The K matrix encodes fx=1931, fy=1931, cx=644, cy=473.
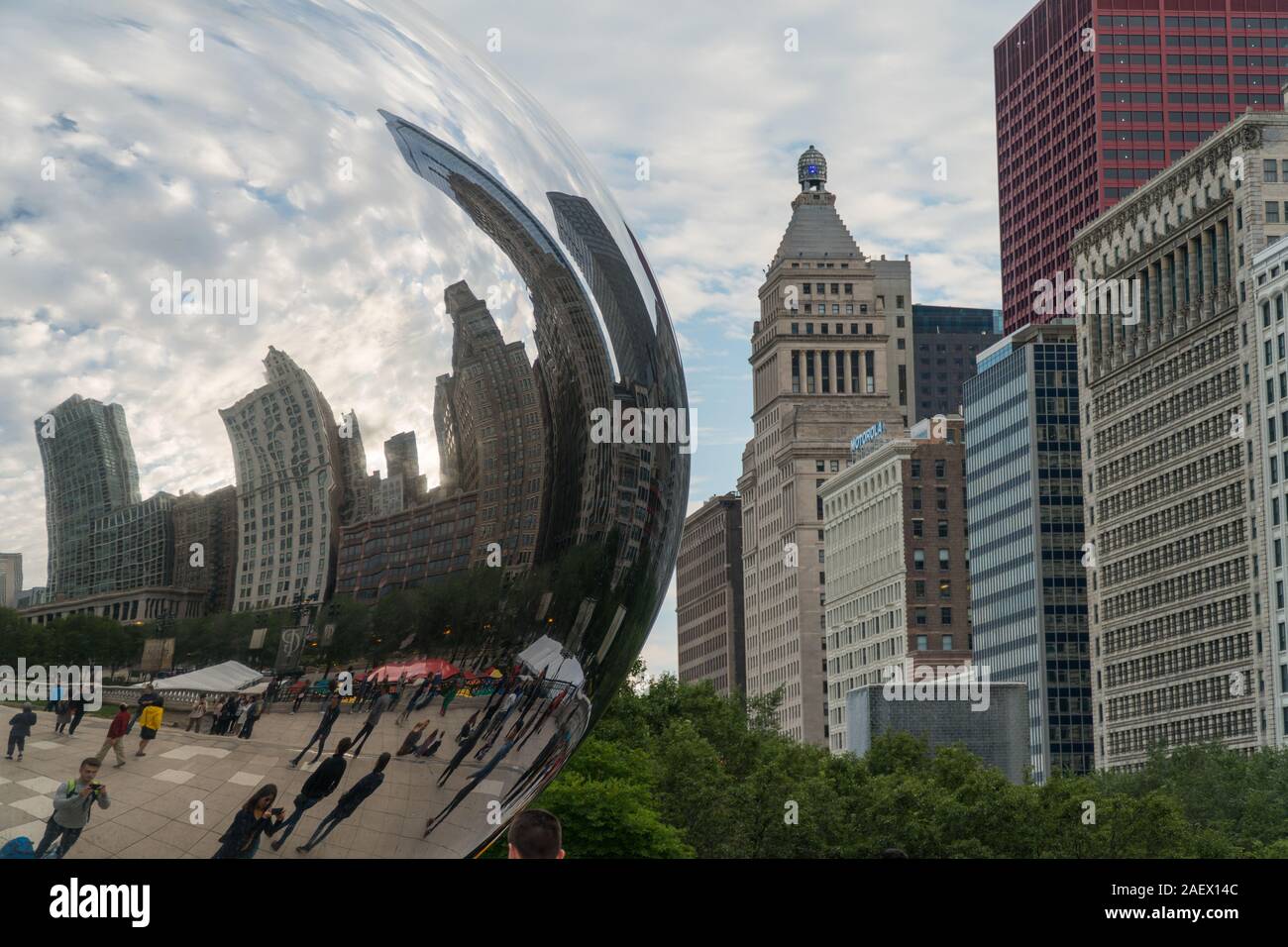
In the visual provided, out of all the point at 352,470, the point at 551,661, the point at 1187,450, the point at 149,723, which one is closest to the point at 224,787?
the point at 149,723

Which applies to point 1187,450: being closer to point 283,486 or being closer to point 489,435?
point 489,435

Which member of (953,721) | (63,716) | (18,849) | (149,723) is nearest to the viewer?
(18,849)

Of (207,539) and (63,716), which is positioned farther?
(207,539)

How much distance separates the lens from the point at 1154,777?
78.5 m

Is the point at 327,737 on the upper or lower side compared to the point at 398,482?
lower

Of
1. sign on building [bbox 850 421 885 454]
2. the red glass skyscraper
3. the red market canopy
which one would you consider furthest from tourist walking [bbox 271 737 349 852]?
the red glass skyscraper

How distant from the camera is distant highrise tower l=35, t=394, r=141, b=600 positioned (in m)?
4.16

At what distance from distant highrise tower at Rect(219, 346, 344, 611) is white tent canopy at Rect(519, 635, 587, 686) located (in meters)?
0.65

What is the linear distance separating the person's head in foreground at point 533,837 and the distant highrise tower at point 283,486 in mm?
1459

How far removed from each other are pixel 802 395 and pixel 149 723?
177 meters

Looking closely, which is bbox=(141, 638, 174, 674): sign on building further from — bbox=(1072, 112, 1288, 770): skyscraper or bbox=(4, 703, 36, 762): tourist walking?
bbox=(1072, 112, 1288, 770): skyscraper

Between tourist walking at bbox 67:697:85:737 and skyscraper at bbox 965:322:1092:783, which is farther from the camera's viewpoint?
skyscraper at bbox 965:322:1092:783

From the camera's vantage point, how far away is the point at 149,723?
14.2ft
